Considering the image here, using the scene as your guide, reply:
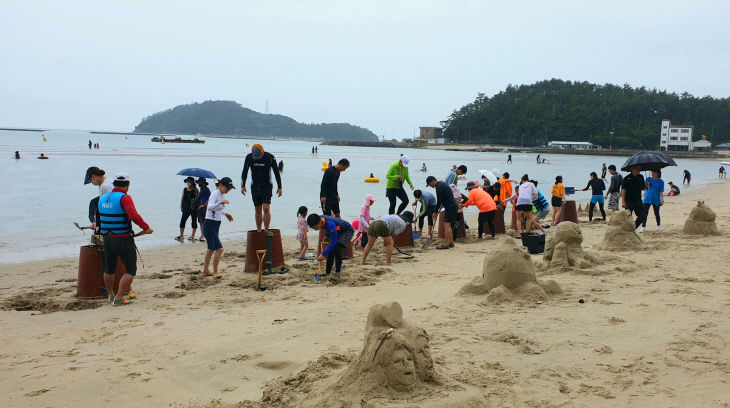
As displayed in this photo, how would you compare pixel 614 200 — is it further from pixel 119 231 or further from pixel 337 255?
pixel 119 231

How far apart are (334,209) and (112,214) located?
4764 mm

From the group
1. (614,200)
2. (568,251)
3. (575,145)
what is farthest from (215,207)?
(575,145)

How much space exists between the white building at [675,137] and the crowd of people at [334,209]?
109 m

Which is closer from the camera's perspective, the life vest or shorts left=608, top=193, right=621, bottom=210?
the life vest

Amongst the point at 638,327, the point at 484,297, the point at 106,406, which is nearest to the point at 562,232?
the point at 484,297

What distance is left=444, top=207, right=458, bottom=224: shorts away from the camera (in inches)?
433

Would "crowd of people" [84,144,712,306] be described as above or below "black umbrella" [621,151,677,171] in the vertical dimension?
below

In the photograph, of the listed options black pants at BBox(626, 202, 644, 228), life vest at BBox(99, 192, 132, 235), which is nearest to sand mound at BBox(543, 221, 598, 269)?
black pants at BBox(626, 202, 644, 228)

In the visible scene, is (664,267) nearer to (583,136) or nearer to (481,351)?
(481,351)

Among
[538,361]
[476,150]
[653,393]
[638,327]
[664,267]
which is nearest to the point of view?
[653,393]

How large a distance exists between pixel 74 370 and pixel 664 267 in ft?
25.2

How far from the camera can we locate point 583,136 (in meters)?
124

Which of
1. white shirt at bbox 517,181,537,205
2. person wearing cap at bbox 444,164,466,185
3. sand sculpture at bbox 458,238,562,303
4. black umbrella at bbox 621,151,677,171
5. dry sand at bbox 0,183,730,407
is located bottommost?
dry sand at bbox 0,183,730,407

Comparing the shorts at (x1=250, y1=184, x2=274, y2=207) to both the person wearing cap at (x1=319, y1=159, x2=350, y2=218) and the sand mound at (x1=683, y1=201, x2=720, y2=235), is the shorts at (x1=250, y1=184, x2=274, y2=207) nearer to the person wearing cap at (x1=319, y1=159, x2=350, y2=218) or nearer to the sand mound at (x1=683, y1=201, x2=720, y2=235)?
the person wearing cap at (x1=319, y1=159, x2=350, y2=218)
